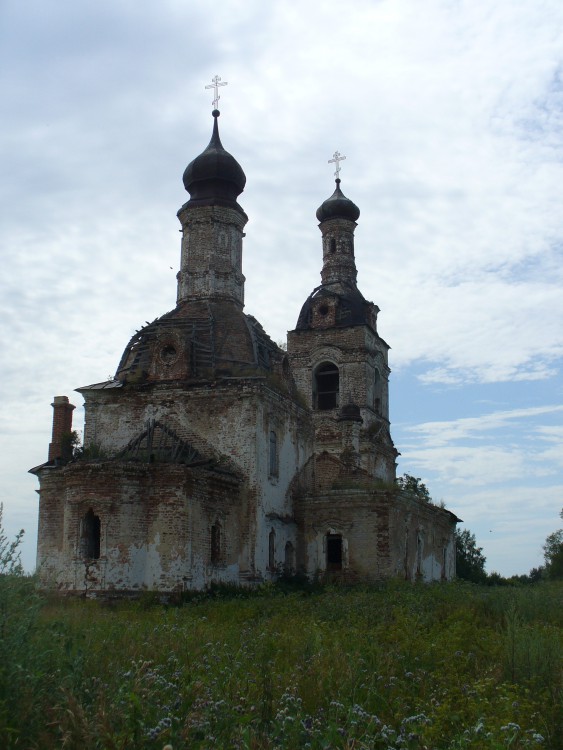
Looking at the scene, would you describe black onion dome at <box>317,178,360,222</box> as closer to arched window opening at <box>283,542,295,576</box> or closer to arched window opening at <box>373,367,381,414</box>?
arched window opening at <box>373,367,381,414</box>

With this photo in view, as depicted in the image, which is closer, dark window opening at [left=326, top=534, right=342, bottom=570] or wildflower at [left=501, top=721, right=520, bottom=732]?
wildflower at [left=501, top=721, right=520, bottom=732]

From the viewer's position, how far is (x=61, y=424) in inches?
866

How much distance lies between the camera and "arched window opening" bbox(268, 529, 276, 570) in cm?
2079

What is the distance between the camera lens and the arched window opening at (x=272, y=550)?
2079 cm

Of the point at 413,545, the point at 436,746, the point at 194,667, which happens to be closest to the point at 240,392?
the point at 413,545

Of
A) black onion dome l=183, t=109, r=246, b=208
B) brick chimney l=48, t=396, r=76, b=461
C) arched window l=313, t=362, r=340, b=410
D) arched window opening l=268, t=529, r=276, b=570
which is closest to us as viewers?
arched window opening l=268, t=529, r=276, b=570

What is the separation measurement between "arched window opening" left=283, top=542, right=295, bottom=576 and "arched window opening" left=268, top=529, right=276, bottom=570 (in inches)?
28.8

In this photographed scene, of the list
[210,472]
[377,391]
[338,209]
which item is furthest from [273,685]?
[338,209]

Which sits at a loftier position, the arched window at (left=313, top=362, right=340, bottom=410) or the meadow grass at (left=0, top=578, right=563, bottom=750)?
the arched window at (left=313, top=362, right=340, bottom=410)

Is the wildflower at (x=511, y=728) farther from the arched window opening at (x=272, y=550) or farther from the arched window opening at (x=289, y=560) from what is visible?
the arched window opening at (x=289, y=560)

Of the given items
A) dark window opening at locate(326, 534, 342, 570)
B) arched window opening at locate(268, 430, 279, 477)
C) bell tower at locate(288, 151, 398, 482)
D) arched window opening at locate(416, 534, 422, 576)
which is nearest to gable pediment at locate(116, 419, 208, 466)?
arched window opening at locate(268, 430, 279, 477)

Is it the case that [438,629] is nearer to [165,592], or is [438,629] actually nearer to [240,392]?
[165,592]

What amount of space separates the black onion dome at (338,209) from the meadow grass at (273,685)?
85.1 feet

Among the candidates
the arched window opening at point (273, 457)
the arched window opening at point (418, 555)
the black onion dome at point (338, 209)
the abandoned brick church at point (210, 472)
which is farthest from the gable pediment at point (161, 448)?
the black onion dome at point (338, 209)
